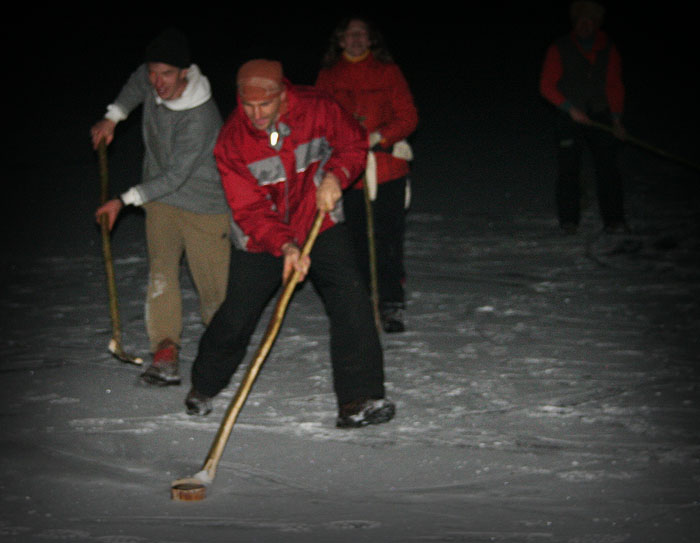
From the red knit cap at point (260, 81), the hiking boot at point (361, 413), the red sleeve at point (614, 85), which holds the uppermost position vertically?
the red knit cap at point (260, 81)

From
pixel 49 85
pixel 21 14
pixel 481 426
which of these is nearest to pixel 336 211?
pixel 481 426

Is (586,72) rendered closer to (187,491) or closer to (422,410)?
(422,410)

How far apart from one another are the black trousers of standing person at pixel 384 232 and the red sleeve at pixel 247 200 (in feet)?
6.18

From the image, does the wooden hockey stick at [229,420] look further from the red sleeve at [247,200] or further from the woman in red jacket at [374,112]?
the woman in red jacket at [374,112]

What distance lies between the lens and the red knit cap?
17.8 feet

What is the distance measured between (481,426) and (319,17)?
24761mm

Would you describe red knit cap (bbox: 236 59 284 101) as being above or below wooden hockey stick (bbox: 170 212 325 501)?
above

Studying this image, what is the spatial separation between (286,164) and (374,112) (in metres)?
1.97

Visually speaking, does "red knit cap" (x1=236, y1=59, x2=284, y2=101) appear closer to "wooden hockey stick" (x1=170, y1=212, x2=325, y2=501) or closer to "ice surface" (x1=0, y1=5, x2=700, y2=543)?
"wooden hockey stick" (x1=170, y1=212, x2=325, y2=501)

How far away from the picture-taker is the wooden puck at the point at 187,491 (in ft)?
16.3

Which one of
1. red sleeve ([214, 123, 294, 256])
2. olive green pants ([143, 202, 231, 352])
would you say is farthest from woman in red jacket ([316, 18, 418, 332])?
red sleeve ([214, 123, 294, 256])

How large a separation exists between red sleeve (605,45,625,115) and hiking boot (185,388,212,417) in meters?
5.27

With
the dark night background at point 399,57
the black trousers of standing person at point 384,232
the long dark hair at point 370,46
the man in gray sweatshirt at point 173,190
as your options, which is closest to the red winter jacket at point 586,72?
the black trousers of standing person at point 384,232

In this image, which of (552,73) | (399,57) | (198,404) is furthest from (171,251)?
(399,57)
